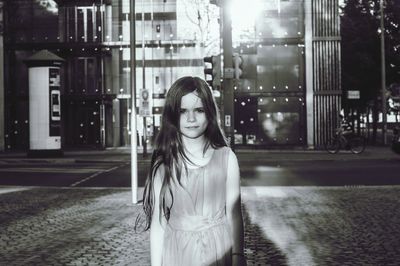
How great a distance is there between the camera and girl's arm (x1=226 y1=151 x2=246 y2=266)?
2.86 metres

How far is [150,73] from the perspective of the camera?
118 ft

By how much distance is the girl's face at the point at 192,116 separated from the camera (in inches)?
114

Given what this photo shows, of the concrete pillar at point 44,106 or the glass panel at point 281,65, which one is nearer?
the concrete pillar at point 44,106

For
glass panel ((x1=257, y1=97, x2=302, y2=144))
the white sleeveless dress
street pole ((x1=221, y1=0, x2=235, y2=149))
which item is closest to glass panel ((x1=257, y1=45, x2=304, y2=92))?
glass panel ((x1=257, y1=97, x2=302, y2=144))

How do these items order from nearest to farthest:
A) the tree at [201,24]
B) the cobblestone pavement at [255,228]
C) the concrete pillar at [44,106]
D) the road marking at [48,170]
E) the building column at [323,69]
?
the cobblestone pavement at [255,228]
the road marking at [48,170]
the concrete pillar at [44,106]
the building column at [323,69]
the tree at [201,24]

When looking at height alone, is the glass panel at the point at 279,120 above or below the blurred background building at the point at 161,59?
below

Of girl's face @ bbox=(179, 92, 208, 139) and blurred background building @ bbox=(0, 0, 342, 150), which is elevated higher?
blurred background building @ bbox=(0, 0, 342, 150)

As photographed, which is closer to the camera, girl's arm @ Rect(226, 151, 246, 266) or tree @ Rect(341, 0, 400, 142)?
girl's arm @ Rect(226, 151, 246, 266)

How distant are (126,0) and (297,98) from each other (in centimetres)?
1111

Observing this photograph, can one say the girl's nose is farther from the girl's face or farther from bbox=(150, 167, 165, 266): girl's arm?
bbox=(150, 167, 165, 266): girl's arm

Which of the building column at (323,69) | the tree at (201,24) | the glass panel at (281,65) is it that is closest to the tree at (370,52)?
the building column at (323,69)

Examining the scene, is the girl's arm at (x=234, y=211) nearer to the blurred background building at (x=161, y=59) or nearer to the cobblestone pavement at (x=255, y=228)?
the cobblestone pavement at (x=255, y=228)

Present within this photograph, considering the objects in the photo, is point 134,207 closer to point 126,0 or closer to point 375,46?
point 126,0

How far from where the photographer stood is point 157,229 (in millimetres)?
2949
